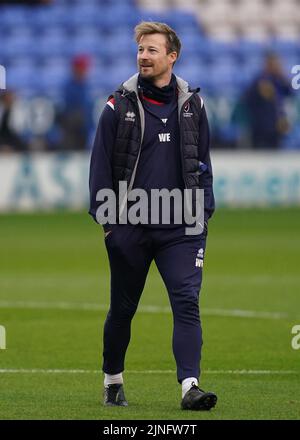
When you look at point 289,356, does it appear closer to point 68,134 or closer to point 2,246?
point 2,246

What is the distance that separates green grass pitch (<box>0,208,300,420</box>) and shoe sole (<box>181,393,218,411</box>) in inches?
2.1

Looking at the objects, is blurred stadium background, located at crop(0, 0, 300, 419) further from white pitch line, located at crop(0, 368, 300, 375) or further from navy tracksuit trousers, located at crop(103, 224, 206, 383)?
navy tracksuit trousers, located at crop(103, 224, 206, 383)

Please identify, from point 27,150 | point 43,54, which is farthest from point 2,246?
point 43,54

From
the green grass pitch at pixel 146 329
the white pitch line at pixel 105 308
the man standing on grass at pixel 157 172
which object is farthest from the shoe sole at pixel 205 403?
the white pitch line at pixel 105 308

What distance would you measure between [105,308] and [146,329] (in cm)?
173

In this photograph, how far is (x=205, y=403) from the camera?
812cm

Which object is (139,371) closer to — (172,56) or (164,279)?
(164,279)

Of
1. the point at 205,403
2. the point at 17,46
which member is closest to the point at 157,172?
the point at 205,403

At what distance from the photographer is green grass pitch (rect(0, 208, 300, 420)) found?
8.65 m

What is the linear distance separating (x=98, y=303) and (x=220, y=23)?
18.9 meters

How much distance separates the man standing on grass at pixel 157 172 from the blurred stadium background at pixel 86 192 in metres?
0.69

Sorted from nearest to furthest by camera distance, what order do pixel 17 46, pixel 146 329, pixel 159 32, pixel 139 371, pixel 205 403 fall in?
pixel 205 403
pixel 159 32
pixel 139 371
pixel 146 329
pixel 17 46

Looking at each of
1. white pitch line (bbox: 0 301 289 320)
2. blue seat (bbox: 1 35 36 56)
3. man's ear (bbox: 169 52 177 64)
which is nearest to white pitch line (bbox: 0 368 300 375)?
man's ear (bbox: 169 52 177 64)

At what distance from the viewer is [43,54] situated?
104ft
